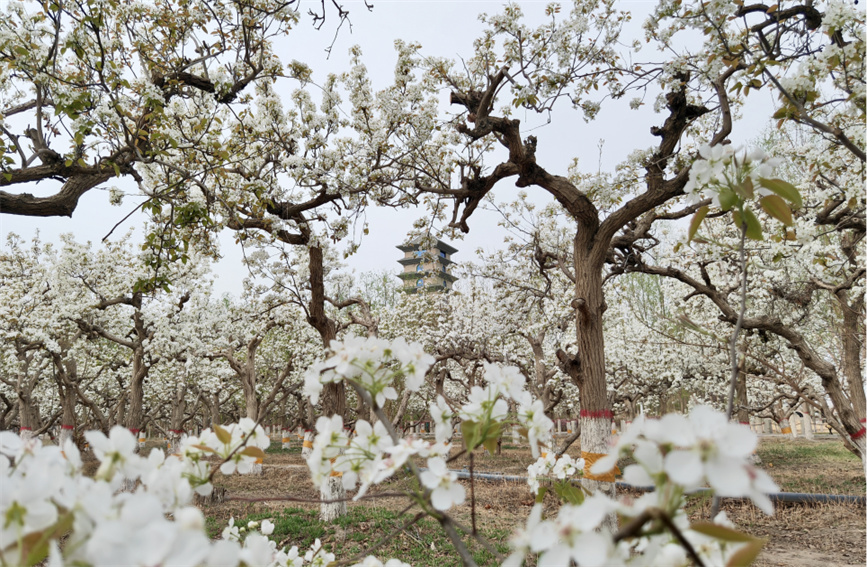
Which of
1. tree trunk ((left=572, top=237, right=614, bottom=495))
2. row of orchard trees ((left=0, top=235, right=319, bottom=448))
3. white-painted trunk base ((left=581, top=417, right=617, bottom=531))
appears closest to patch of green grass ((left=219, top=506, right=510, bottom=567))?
white-painted trunk base ((left=581, top=417, right=617, bottom=531))

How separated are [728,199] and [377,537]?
21.6 feet

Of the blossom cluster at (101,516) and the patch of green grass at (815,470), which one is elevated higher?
the blossom cluster at (101,516)

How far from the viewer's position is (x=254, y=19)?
3854 mm

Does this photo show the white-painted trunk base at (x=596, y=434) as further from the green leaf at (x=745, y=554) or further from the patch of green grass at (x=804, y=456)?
the patch of green grass at (x=804, y=456)

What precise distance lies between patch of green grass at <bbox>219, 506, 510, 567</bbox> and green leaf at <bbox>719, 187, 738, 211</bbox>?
16.2 feet

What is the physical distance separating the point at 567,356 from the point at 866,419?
14.6 feet

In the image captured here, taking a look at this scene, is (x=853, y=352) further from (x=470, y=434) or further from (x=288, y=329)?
(x=288, y=329)

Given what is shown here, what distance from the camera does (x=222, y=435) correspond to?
83 cm

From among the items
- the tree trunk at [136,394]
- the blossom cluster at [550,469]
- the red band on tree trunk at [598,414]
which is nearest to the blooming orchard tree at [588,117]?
the red band on tree trunk at [598,414]

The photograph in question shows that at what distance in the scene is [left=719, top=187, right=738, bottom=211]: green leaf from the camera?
0.94m

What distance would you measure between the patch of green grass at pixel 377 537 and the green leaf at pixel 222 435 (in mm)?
4798

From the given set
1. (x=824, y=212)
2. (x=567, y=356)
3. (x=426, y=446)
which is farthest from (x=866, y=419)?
(x=426, y=446)

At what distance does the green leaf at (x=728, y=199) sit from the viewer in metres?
0.94

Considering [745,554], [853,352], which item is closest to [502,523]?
[853,352]
